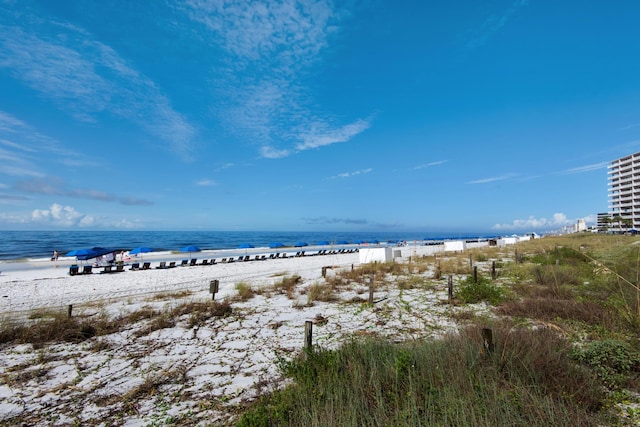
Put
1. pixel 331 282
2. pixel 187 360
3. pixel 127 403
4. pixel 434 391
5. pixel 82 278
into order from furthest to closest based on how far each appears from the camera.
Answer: pixel 82 278
pixel 331 282
pixel 187 360
pixel 127 403
pixel 434 391

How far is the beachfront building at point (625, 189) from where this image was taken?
288ft

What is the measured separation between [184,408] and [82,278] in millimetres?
18888

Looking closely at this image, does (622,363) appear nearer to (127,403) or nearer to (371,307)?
(371,307)

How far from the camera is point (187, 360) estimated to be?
18.6 ft

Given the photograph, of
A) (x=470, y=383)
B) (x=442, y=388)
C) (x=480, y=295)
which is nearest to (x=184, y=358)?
(x=442, y=388)

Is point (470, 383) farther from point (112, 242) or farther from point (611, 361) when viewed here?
point (112, 242)

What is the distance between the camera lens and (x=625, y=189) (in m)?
95.1

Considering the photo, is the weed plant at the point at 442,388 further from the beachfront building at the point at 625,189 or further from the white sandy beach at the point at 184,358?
the beachfront building at the point at 625,189

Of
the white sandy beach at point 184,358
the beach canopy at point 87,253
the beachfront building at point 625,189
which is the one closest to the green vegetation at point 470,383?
the white sandy beach at point 184,358

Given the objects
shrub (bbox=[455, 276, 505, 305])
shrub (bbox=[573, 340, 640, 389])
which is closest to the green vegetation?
shrub (bbox=[573, 340, 640, 389])

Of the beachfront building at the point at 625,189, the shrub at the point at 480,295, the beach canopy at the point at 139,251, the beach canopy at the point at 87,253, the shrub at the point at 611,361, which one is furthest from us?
the beachfront building at the point at 625,189

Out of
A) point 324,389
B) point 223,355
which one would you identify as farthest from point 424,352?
point 223,355

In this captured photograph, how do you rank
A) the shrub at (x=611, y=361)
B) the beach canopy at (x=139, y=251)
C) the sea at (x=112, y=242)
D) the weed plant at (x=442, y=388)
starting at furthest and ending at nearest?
the sea at (x=112, y=242)
the beach canopy at (x=139, y=251)
the shrub at (x=611, y=361)
the weed plant at (x=442, y=388)

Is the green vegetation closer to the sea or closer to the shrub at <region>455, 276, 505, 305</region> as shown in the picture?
the shrub at <region>455, 276, 505, 305</region>
